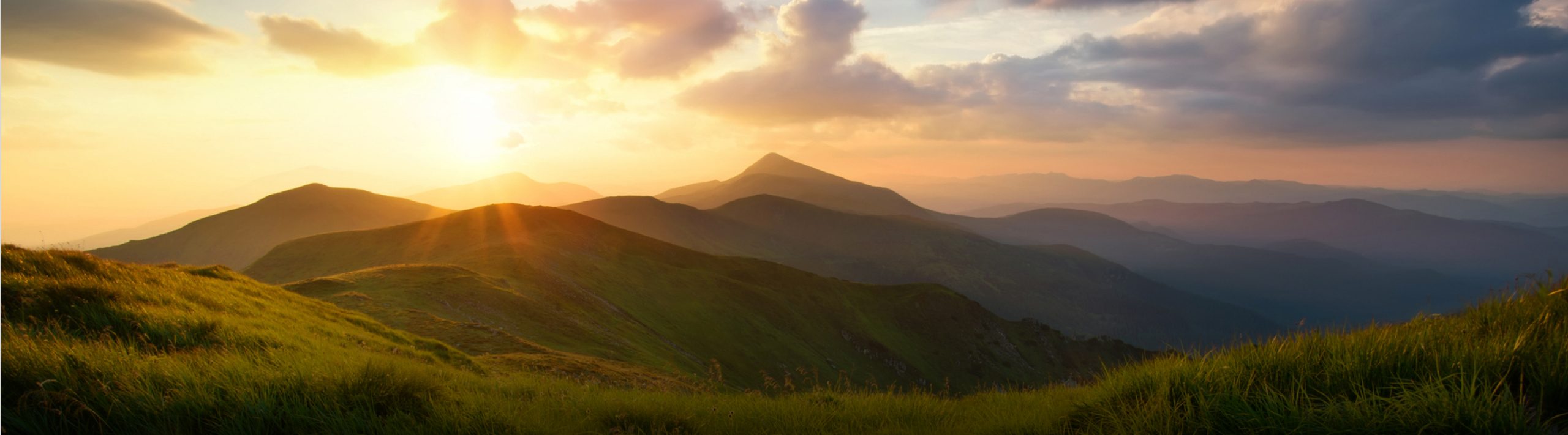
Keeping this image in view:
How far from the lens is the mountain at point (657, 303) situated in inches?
1460

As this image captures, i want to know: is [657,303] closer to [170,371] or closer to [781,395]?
[781,395]

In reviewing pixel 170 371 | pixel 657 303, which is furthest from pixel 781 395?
pixel 657 303

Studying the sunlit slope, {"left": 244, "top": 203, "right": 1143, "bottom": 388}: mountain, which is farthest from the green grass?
{"left": 244, "top": 203, "right": 1143, "bottom": 388}: mountain

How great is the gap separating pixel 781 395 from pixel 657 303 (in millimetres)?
69813

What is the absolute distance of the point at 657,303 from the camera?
249 ft

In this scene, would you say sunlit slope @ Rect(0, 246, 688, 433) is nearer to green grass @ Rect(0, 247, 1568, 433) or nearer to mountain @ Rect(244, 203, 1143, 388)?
green grass @ Rect(0, 247, 1568, 433)

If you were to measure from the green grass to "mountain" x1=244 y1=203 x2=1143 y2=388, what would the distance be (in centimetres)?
132

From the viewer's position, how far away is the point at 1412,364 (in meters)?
5.28

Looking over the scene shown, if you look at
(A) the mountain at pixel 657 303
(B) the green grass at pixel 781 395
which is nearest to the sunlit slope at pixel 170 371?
(B) the green grass at pixel 781 395

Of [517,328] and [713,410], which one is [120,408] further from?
[517,328]

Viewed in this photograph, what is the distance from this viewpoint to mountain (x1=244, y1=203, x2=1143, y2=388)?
37.1 m

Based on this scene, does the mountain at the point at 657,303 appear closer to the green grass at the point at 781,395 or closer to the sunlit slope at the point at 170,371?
the green grass at the point at 781,395

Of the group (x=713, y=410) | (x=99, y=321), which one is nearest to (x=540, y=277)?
(x=99, y=321)

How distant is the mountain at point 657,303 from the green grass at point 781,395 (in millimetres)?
1317
